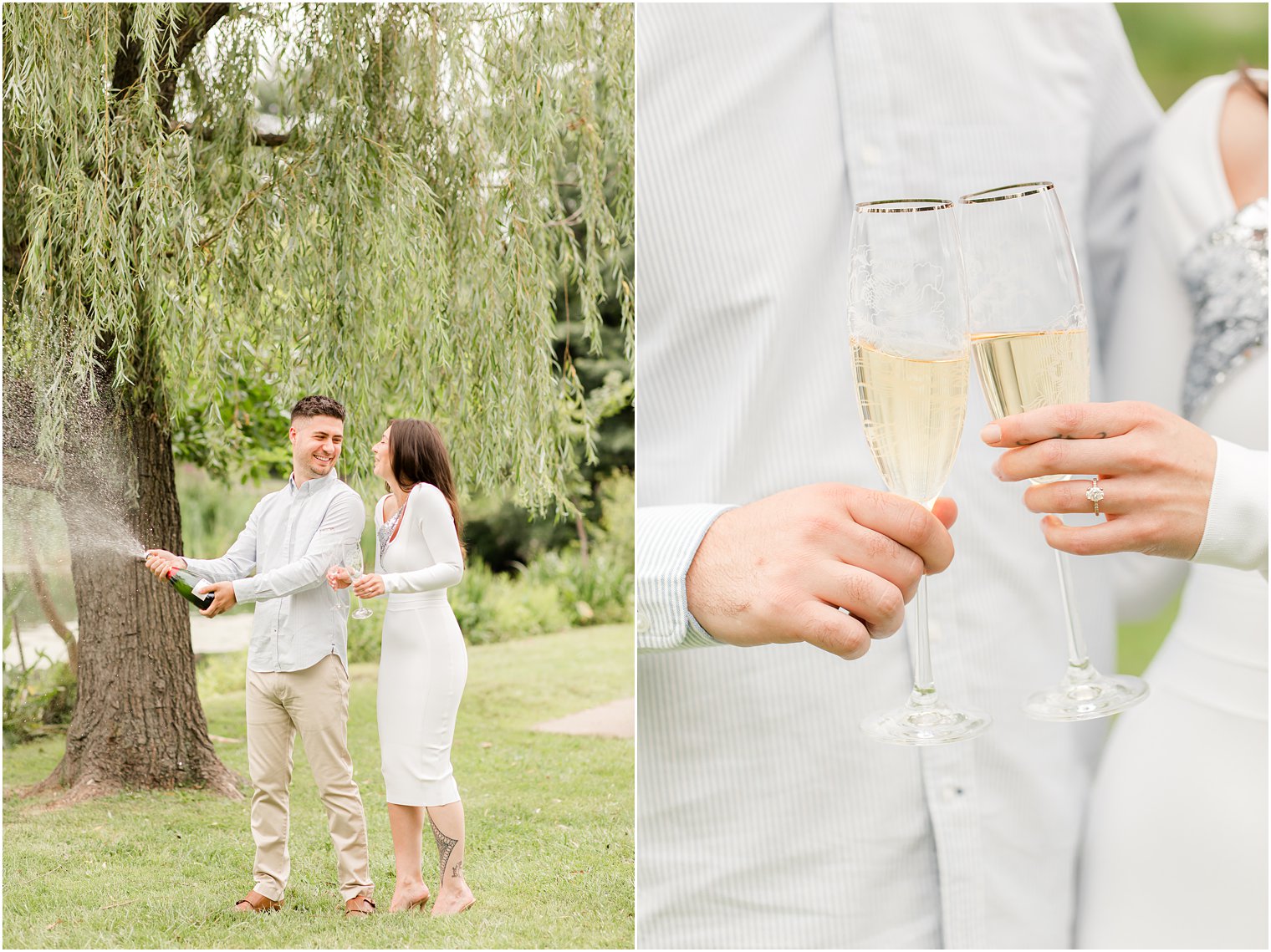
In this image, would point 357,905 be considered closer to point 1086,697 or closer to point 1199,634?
point 1086,697

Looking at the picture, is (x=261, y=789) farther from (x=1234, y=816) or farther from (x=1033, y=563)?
(x=1234, y=816)

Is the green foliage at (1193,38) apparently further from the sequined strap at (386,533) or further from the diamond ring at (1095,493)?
the sequined strap at (386,533)

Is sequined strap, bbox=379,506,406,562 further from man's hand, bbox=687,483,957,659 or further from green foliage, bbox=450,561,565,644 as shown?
man's hand, bbox=687,483,957,659

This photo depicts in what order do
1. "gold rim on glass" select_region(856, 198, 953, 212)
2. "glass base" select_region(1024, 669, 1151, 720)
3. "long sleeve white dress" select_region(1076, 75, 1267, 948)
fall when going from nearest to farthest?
"gold rim on glass" select_region(856, 198, 953, 212) < "glass base" select_region(1024, 669, 1151, 720) < "long sleeve white dress" select_region(1076, 75, 1267, 948)

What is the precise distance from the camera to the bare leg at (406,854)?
1399mm

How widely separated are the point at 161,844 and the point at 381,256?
2.80 feet

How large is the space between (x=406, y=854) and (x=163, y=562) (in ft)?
1.70

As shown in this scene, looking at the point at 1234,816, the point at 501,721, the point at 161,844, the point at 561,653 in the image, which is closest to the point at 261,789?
the point at 161,844

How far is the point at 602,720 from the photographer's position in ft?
4.83

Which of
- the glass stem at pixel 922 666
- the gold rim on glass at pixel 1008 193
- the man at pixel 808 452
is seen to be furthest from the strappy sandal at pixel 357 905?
the gold rim on glass at pixel 1008 193

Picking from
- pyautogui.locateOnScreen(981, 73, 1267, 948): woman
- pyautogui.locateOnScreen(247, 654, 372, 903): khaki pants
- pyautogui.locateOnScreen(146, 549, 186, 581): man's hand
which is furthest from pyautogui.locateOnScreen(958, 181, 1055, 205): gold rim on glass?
pyautogui.locateOnScreen(146, 549, 186, 581): man's hand

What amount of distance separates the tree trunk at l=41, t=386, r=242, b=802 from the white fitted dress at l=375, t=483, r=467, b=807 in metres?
0.23

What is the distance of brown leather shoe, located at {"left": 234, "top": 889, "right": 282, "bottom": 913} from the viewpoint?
1.39 meters

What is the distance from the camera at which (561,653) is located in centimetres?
147
